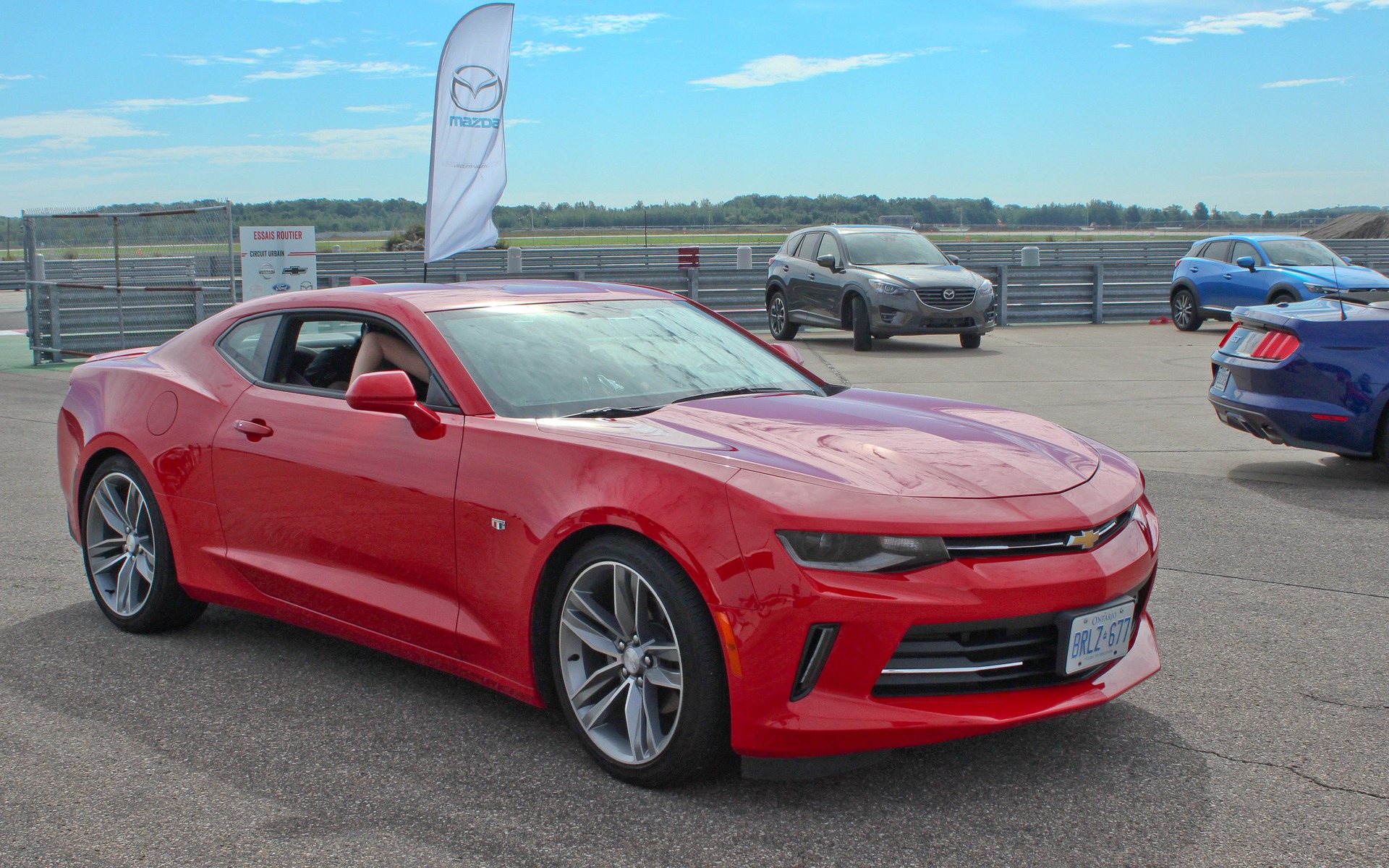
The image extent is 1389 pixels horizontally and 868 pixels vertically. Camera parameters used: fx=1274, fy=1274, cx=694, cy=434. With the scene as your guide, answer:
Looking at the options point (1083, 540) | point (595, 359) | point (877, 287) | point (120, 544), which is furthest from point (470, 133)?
point (1083, 540)

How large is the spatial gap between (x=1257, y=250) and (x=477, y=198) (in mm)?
11772

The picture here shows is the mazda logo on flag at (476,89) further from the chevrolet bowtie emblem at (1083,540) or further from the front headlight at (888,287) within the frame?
the chevrolet bowtie emblem at (1083,540)

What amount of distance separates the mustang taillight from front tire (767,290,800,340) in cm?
1122

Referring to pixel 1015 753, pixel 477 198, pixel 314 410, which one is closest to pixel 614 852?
pixel 1015 753

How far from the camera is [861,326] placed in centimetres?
1712

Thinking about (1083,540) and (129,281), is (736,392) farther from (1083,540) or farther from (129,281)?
(129,281)

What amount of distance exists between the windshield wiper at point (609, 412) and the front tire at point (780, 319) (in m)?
15.3

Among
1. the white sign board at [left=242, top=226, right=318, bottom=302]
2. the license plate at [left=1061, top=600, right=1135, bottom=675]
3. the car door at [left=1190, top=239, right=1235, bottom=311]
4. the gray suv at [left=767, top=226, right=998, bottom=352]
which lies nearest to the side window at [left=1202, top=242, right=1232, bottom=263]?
the car door at [left=1190, top=239, right=1235, bottom=311]

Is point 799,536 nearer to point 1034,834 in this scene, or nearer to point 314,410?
point 1034,834

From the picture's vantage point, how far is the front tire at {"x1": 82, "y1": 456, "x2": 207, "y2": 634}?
483 cm

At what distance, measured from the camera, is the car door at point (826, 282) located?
57.9 ft

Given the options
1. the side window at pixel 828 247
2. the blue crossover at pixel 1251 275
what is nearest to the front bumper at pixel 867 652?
the side window at pixel 828 247

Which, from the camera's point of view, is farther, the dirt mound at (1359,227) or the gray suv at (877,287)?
the dirt mound at (1359,227)

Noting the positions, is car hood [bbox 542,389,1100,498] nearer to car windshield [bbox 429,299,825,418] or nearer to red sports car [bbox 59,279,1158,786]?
red sports car [bbox 59,279,1158,786]
